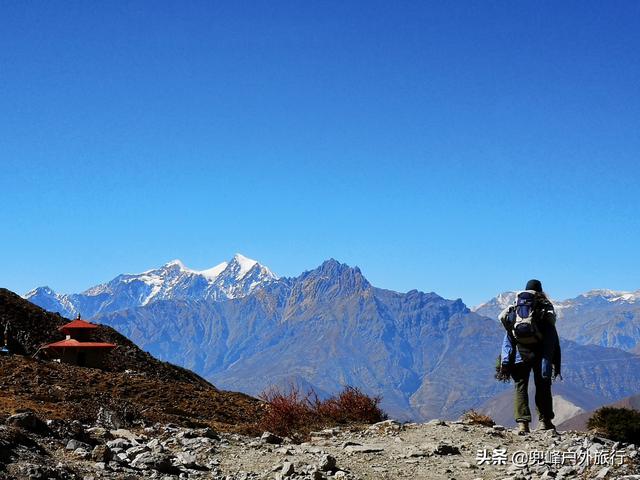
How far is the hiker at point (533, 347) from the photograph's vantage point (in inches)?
684

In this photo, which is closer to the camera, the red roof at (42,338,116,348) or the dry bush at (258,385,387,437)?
the dry bush at (258,385,387,437)

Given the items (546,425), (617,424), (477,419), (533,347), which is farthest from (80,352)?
(546,425)

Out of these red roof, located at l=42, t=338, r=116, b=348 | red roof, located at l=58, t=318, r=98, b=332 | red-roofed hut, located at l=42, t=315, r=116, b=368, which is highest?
red roof, located at l=58, t=318, r=98, b=332

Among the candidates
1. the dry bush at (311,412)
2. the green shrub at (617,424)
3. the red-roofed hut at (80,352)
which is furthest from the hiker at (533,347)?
the red-roofed hut at (80,352)

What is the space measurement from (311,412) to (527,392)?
6.26 m

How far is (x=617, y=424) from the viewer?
21031 mm

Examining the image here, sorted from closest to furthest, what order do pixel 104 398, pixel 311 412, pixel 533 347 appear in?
pixel 533 347, pixel 311 412, pixel 104 398

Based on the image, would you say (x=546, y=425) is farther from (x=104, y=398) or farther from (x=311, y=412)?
(x=104, y=398)

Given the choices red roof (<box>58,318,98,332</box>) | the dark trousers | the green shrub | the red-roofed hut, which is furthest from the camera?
red roof (<box>58,318,98,332</box>)

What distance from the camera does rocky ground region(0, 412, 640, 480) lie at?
41.2 ft

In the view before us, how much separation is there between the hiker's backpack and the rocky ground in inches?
83.8

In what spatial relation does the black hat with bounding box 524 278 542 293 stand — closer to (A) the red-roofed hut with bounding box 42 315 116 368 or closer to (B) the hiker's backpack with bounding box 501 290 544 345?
(B) the hiker's backpack with bounding box 501 290 544 345

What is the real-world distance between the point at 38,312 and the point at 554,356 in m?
40.2

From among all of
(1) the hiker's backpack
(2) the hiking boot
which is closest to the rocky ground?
(2) the hiking boot
